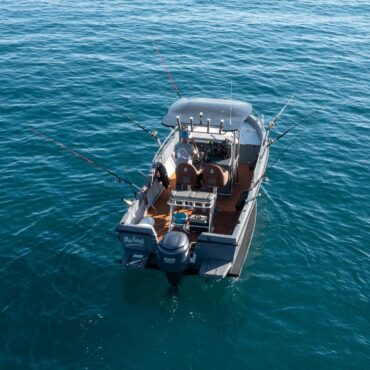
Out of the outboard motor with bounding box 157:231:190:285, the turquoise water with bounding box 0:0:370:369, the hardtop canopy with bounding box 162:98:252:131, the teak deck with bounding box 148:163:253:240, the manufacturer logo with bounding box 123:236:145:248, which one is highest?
the hardtop canopy with bounding box 162:98:252:131

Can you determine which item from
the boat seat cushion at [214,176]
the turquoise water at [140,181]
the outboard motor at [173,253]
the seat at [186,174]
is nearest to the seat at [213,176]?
the boat seat cushion at [214,176]

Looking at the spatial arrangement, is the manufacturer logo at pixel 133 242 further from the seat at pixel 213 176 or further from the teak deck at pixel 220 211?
the seat at pixel 213 176

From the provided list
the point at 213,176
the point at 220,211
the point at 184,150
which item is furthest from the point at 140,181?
the point at 213,176

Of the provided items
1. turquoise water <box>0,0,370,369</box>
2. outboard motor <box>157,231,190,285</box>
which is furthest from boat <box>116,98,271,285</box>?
turquoise water <box>0,0,370,369</box>

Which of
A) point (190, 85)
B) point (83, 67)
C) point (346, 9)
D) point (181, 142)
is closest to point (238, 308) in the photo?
point (181, 142)

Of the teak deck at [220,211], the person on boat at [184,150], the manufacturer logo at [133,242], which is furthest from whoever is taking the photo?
the person on boat at [184,150]

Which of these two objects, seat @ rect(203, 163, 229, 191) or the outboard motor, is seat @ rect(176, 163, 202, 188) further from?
the outboard motor
